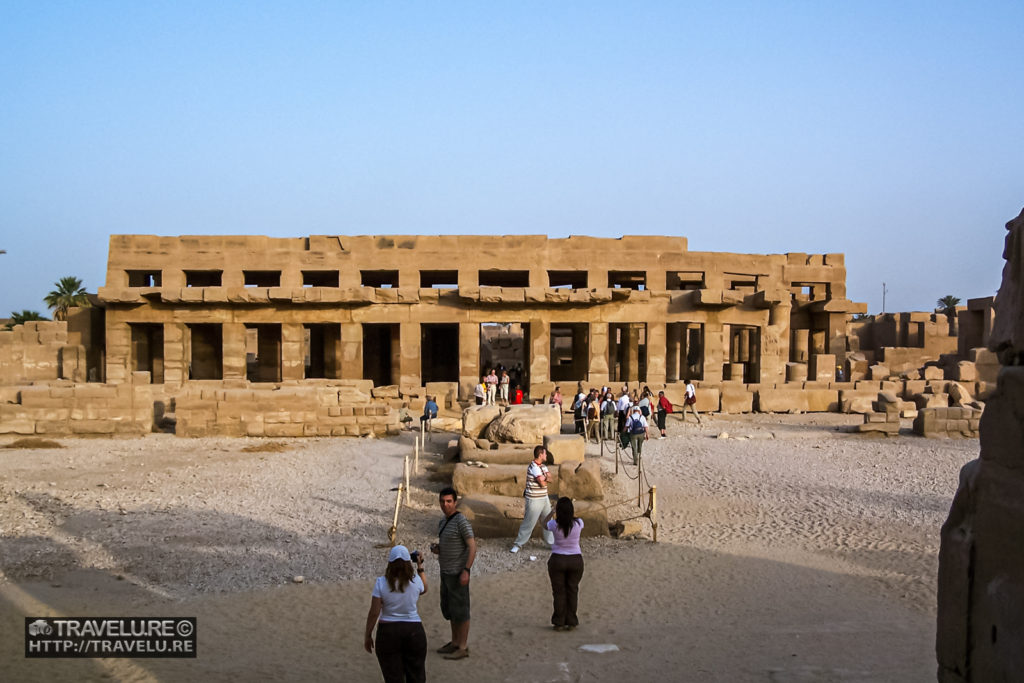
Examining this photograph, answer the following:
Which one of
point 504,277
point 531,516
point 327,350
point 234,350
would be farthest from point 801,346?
point 531,516

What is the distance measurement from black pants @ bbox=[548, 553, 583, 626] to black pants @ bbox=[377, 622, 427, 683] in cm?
192

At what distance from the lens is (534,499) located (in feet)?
27.9

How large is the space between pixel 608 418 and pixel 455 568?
1116cm

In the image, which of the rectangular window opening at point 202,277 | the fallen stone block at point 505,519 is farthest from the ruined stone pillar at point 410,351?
the fallen stone block at point 505,519

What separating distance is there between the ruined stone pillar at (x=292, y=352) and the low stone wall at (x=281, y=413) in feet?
20.8

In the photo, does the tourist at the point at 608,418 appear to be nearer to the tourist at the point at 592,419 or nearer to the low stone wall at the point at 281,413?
the tourist at the point at 592,419

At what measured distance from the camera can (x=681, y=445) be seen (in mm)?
16406

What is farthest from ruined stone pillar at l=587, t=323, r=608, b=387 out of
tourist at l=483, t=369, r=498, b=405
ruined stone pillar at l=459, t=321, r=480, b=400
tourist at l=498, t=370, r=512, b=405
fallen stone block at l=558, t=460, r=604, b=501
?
fallen stone block at l=558, t=460, r=604, b=501

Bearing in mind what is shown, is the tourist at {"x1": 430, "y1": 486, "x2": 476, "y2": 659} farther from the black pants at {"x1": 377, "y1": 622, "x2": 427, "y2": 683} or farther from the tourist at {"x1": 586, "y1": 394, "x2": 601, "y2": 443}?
the tourist at {"x1": 586, "y1": 394, "x2": 601, "y2": 443}

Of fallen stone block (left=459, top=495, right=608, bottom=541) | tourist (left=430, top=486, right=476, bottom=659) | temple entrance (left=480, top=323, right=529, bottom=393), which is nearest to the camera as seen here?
tourist (left=430, top=486, right=476, bottom=659)

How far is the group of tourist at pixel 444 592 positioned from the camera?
14.7ft

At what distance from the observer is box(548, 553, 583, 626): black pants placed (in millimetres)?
6227

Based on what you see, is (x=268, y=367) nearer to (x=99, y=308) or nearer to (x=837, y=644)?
(x=99, y=308)

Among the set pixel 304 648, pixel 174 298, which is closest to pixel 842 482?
pixel 304 648
